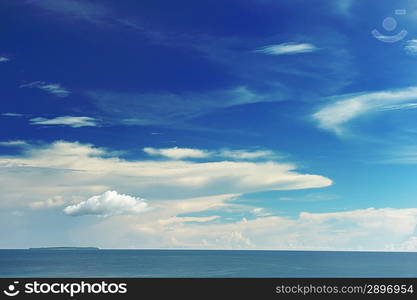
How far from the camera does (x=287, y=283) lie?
73.3ft

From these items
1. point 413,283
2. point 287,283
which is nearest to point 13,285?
point 287,283

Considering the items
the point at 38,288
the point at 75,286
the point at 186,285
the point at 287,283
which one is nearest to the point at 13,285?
the point at 38,288

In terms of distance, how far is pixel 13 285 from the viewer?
905 inches

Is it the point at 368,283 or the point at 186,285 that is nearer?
the point at 186,285

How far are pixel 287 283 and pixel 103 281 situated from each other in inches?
374

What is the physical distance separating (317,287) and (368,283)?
2.73 meters

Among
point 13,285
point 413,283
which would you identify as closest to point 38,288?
point 13,285

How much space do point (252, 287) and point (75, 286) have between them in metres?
8.88

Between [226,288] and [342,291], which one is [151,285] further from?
[342,291]

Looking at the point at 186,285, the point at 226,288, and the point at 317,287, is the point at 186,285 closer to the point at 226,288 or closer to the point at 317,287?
the point at 226,288

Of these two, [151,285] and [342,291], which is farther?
[342,291]

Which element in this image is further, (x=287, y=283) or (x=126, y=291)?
(x=287, y=283)

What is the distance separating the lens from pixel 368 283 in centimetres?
2275

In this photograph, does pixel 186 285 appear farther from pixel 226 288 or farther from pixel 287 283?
pixel 287 283
